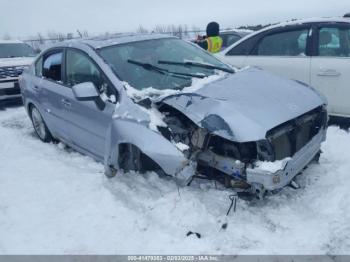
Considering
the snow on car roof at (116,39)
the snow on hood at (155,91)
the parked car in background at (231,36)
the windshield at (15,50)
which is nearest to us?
the snow on hood at (155,91)

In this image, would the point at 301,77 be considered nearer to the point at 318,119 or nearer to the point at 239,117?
the point at 318,119

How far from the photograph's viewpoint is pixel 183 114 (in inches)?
155

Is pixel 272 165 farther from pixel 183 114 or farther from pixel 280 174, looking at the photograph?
pixel 183 114

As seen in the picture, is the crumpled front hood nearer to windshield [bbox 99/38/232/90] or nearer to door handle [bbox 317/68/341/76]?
windshield [bbox 99/38/232/90]

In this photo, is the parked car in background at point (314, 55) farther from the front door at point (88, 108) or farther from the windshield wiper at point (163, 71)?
the front door at point (88, 108)

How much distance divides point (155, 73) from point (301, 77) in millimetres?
2506

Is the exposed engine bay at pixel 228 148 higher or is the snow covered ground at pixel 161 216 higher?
the exposed engine bay at pixel 228 148

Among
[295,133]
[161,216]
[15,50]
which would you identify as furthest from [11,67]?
[295,133]

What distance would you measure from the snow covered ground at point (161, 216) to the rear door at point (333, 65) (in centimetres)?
95

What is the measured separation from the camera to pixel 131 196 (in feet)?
13.8

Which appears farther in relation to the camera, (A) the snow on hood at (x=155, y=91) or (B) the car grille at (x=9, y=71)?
(B) the car grille at (x=9, y=71)

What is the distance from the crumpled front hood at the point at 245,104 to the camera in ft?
11.4

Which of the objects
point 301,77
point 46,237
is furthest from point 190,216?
point 301,77

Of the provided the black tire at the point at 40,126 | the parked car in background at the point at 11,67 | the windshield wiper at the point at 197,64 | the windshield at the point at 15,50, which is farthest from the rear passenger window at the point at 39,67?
the windshield at the point at 15,50
